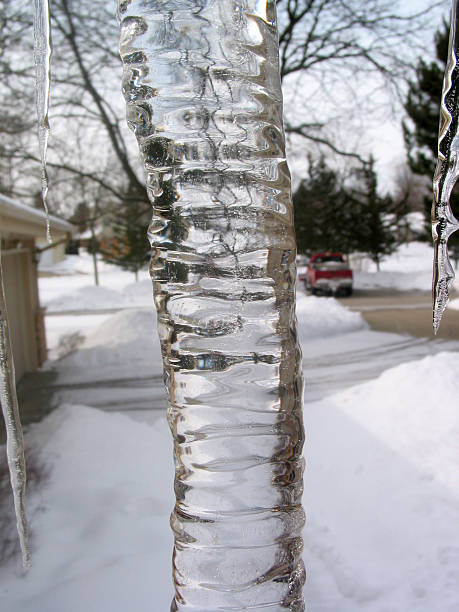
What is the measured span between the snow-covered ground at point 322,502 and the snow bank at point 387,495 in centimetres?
1

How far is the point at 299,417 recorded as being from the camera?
173cm

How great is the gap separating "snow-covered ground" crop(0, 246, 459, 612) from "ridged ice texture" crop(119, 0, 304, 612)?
214cm

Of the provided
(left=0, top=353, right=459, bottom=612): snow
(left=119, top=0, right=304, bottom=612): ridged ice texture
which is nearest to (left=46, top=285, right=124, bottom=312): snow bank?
(left=0, top=353, right=459, bottom=612): snow

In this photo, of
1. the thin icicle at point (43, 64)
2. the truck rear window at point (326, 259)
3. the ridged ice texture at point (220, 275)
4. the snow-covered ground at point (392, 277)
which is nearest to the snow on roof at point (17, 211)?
the thin icicle at point (43, 64)

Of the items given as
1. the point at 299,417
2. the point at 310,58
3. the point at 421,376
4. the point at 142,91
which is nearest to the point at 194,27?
the point at 142,91

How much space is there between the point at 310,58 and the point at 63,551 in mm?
13104

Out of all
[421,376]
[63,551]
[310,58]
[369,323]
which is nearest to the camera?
[63,551]

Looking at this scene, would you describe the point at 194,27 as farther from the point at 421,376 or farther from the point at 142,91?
the point at 421,376

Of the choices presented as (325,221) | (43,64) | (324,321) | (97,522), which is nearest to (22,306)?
(97,522)

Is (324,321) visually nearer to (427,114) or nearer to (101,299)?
(427,114)

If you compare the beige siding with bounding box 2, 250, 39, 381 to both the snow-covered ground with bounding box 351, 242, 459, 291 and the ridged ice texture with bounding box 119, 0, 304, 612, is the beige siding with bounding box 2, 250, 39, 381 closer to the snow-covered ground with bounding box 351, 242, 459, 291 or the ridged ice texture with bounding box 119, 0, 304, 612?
the ridged ice texture with bounding box 119, 0, 304, 612

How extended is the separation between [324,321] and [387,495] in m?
8.96

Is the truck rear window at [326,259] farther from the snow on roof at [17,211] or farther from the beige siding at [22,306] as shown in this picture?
the snow on roof at [17,211]

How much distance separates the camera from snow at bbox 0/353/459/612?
139 inches
